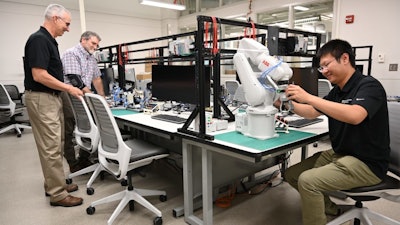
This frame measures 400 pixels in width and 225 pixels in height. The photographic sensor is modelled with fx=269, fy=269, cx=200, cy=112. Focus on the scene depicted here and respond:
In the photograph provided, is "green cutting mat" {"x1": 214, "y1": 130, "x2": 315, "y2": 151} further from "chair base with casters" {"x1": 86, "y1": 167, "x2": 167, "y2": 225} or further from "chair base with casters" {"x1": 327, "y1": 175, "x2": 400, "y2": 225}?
"chair base with casters" {"x1": 86, "y1": 167, "x2": 167, "y2": 225}

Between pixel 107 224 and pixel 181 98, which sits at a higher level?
pixel 181 98

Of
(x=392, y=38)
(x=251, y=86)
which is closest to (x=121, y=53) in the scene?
(x=251, y=86)

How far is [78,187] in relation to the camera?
8.76 feet

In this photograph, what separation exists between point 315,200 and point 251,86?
73 cm

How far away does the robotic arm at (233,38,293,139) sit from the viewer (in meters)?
1.63

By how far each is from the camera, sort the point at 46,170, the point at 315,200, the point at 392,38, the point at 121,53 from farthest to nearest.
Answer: the point at 392,38, the point at 121,53, the point at 46,170, the point at 315,200

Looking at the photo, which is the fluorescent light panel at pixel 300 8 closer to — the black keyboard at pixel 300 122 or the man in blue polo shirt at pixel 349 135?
the black keyboard at pixel 300 122

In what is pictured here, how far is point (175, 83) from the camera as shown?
244 centimetres

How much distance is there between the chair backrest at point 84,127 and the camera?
7.72 ft

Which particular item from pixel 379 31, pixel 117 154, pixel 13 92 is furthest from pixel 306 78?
pixel 13 92

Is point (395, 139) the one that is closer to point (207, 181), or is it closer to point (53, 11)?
point (207, 181)

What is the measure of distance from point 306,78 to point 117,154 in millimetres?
1677

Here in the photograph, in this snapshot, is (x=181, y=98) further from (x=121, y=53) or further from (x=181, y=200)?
(x=121, y=53)

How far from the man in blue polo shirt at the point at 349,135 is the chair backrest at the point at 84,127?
168 cm
